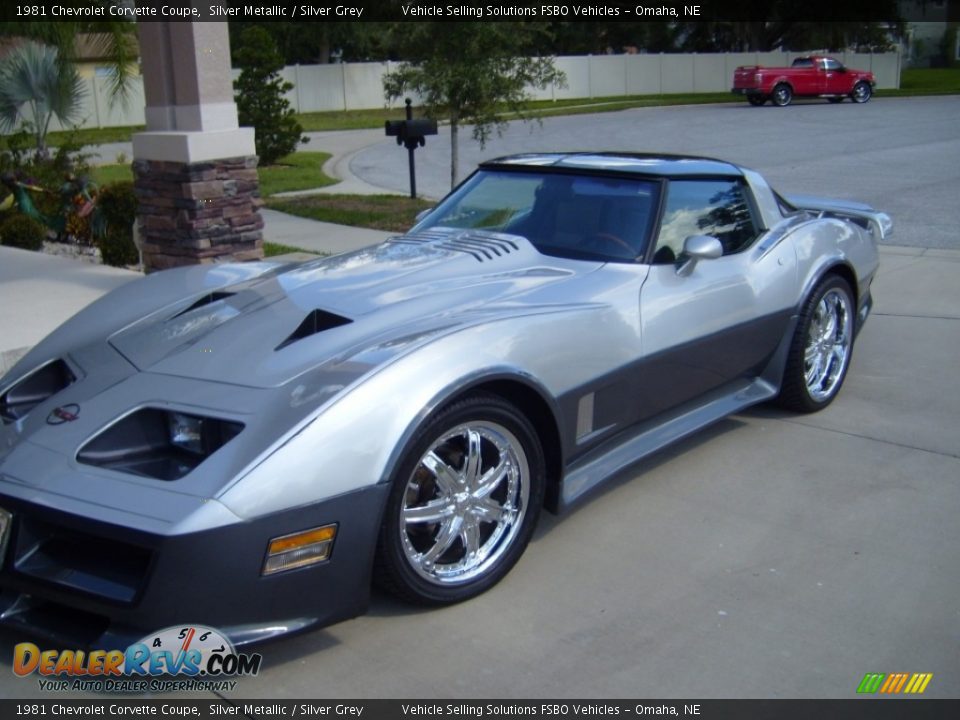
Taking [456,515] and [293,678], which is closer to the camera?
[293,678]

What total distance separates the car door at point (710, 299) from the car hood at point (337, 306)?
0.40 meters

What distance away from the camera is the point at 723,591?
3.65m

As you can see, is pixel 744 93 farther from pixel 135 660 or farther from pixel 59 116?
pixel 135 660

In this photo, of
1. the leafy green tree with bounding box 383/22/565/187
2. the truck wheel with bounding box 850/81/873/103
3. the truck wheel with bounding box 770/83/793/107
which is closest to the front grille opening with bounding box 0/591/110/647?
the leafy green tree with bounding box 383/22/565/187

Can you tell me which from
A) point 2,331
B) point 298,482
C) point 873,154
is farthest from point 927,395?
point 873,154

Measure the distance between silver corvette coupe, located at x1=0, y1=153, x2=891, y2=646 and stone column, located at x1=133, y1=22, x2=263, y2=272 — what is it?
290cm

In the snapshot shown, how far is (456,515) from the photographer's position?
3523 mm

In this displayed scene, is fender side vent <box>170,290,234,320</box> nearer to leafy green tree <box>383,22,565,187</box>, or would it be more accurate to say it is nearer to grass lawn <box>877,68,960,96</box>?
leafy green tree <box>383,22,565,187</box>

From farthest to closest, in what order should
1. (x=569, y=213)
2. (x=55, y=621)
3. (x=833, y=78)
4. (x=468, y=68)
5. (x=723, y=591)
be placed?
(x=833, y=78) → (x=468, y=68) → (x=569, y=213) → (x=723, y=591) → (x=55, y=621)

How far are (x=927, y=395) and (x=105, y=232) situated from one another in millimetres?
7078

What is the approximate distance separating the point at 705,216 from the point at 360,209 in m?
8.60

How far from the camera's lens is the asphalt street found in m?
13.6

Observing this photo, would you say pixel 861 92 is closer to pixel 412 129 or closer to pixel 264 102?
pixel 264 102
